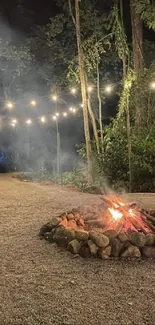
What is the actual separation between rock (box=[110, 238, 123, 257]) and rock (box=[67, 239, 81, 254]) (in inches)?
16.6

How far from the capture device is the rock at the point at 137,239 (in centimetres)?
386

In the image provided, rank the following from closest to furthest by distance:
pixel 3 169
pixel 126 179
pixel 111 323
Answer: pixel 111 323
pixel 126 179
pixel 3 169

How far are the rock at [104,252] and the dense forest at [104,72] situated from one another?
21.6 ft

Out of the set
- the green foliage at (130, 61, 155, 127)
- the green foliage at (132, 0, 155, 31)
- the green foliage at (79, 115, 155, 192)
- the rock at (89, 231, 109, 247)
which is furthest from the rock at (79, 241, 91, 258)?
the green foliage at (132, 0, 155, 31)

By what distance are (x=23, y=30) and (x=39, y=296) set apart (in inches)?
740

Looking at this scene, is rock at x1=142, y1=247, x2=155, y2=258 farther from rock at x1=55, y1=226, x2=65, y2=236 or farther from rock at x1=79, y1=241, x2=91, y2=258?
rock at x1=55, y1=226, x2=65, y2=236

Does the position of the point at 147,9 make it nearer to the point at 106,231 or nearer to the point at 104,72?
the point at 104,72

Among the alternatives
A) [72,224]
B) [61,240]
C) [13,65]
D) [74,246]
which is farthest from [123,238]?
[13,65]

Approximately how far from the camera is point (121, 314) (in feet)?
8.42

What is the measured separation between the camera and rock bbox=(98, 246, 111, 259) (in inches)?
149

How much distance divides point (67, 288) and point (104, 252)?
88 centimetres

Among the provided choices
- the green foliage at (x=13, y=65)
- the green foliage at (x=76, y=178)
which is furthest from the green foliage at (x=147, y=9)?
the green foliage at (x=13, y=65)

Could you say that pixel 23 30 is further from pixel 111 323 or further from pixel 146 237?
pixel 111 323

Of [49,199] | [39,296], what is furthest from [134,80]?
[39,296]
